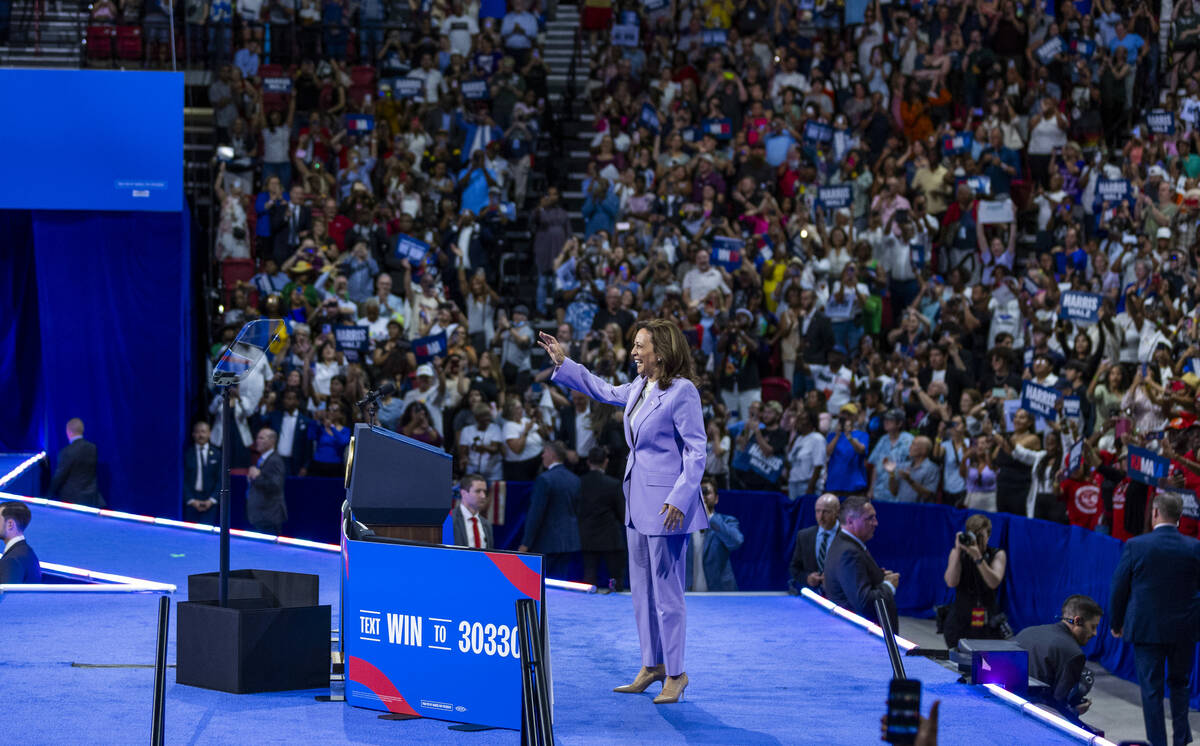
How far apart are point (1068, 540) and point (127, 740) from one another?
9.40 metres

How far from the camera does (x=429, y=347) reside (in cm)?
1543

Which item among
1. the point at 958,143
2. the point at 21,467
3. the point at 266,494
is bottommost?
the point at 266,494

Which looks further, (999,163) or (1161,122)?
(999,163)

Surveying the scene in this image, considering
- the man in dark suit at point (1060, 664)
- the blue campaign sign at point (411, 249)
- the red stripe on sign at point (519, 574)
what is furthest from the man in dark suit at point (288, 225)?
the red stripe on sign at point (519, 574)

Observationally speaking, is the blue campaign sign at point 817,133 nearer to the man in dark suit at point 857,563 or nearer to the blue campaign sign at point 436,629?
the man in dark suit at point 857,563

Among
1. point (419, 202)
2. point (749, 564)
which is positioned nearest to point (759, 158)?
point (419, 202)

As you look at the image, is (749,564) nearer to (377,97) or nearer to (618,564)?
(618,564)

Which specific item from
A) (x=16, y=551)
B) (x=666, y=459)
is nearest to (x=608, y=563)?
(x=16, y=551)

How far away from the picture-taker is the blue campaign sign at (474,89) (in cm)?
1894

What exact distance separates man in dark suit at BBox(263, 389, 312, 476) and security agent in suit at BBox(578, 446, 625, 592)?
10.3 feet

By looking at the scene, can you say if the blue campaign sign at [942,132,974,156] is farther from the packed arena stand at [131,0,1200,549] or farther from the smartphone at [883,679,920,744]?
the smartphone at [883,679,920,744]

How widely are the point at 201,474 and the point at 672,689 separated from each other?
364 inches

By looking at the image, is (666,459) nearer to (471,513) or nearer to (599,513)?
(471,513)

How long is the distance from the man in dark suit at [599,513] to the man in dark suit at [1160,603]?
16.8 feet
